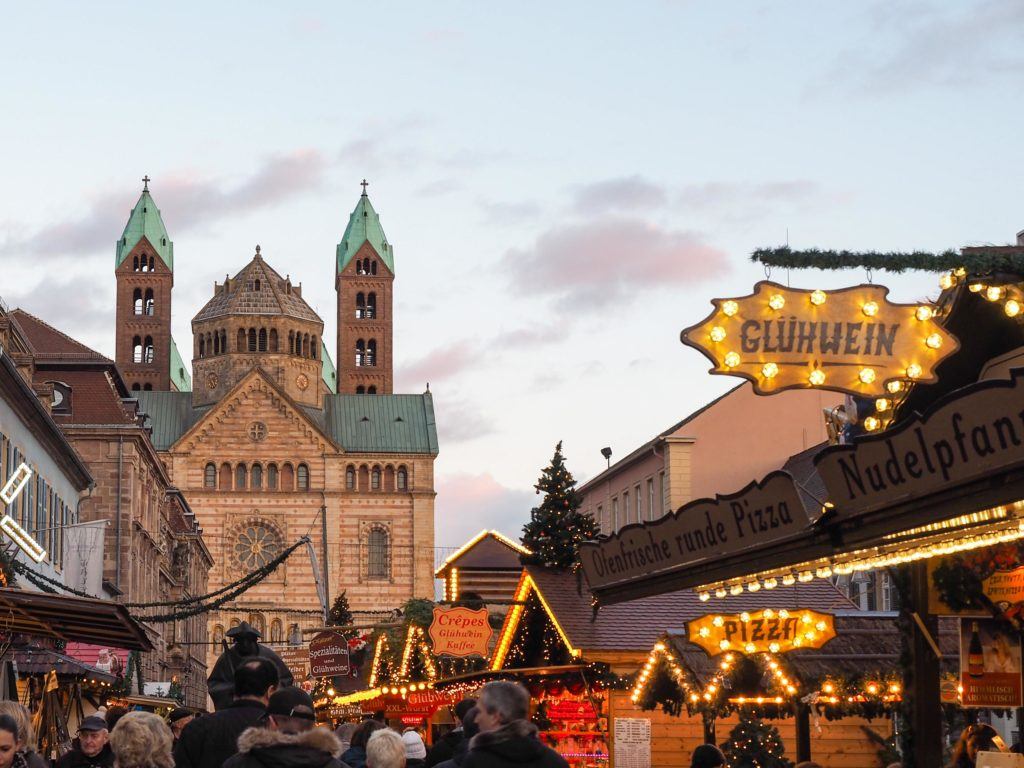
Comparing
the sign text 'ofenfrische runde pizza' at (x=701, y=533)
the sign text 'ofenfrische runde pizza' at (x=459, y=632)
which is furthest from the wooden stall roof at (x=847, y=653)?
the sign text 'ofenfrische runde pizza' at (x=459, y=632)

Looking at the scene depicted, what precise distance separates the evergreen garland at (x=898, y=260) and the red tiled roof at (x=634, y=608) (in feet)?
24.6

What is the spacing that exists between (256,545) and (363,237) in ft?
93.4

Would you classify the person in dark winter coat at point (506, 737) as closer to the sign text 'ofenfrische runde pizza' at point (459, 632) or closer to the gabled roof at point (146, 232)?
the sign text 'ofenfrische runde pizza' at point (459, 632)

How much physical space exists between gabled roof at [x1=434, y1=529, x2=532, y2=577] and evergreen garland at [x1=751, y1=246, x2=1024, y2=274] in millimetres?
23957

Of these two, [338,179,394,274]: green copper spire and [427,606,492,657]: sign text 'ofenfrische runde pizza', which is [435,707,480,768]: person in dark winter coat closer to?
[427,606,492,657]: sign text 'ofenfrische runde pizza'

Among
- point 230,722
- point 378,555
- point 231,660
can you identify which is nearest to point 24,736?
point 230,722

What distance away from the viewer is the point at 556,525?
22234mm

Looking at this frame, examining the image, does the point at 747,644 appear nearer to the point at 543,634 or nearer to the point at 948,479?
the point at 948,479

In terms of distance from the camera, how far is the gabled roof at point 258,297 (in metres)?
117

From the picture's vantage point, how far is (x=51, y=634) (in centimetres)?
1664

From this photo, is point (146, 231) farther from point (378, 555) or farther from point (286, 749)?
point (286, 749)

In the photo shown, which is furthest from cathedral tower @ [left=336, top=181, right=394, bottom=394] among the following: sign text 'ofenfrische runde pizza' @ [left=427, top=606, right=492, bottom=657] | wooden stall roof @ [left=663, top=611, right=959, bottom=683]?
wooden stall roof @ [left=663, top=611, right=959, bottom=683]

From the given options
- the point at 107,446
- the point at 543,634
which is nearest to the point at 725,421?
the point at 107,446

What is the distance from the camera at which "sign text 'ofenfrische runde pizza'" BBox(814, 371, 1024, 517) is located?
7352 millimetres
